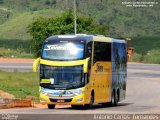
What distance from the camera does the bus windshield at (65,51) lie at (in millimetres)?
31906

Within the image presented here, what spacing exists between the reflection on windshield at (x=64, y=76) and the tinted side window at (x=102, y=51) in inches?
60.5

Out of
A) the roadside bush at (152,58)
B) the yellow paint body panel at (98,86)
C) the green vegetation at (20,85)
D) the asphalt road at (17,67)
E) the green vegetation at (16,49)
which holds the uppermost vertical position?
the yellow paint body panel at (98,86)

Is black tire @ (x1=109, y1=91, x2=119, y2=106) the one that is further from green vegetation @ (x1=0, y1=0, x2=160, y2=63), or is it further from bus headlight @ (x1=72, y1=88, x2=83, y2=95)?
green vegetation @ (x1=0, y1=0, x2=160, y2=63)

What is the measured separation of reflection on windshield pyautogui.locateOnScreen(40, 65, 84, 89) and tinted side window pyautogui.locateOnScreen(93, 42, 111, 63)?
154 centimetres

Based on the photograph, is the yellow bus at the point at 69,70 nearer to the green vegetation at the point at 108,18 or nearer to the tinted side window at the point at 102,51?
the tinted side window at the point at 102,51

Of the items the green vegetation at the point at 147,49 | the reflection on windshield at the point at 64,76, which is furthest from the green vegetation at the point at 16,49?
the reflection on windshield at the point at 64,76

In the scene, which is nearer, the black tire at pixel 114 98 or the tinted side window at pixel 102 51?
the tinted side window at pixel 102 51

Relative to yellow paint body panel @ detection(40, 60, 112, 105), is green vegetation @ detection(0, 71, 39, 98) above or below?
below

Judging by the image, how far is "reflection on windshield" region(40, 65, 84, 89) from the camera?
3184 cm

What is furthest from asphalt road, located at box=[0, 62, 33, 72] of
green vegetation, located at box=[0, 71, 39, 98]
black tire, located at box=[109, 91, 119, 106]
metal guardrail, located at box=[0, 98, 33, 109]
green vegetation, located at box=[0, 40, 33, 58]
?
metal guardrail, located at box=[0, 98, 33, 109]

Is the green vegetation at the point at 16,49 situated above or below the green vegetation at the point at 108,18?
below

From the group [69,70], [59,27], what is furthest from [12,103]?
[59,27]

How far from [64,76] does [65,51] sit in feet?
4.21

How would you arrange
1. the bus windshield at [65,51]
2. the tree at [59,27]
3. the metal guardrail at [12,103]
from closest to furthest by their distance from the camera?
the bus windshield at [65,51] → the metal guardrail at [12,103] → the tree at [59,27]
